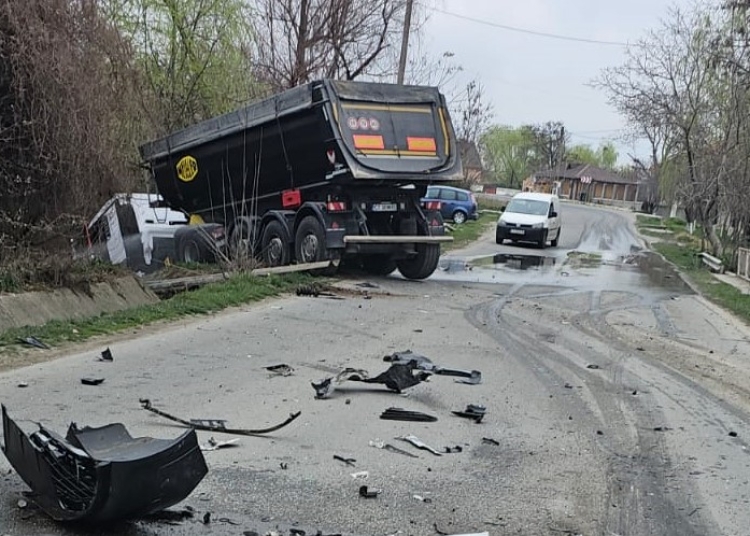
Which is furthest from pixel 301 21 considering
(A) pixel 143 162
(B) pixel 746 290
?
(B) pixel 746 290

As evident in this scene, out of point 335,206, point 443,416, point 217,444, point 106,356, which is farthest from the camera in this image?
point 335,206

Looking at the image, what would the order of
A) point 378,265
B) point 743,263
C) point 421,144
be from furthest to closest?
point 743,263 < point 378,265 < point 421,144

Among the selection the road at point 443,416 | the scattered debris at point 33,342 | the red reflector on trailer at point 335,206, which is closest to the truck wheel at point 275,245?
the red reflector on trailer at point 335,206

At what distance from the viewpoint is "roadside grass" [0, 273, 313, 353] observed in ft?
28.4

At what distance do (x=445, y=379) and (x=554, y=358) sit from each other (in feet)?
6.80

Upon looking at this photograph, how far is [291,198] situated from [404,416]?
388 inches

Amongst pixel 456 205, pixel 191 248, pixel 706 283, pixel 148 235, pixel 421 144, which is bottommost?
pixel 456 205

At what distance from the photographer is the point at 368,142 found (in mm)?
14688

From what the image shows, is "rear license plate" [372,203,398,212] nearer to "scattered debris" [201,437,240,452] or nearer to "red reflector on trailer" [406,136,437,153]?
"red reflector on trailer" [406,136,437,153]

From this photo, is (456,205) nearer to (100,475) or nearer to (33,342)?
(33,342)

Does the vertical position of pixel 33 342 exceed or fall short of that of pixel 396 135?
it falls short

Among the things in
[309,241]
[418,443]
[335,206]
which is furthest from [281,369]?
[309,241]

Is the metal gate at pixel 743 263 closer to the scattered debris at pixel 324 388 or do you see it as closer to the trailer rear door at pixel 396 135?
the trailer rear door at pixel 396 135

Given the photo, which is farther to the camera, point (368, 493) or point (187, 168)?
point (187, 168)
